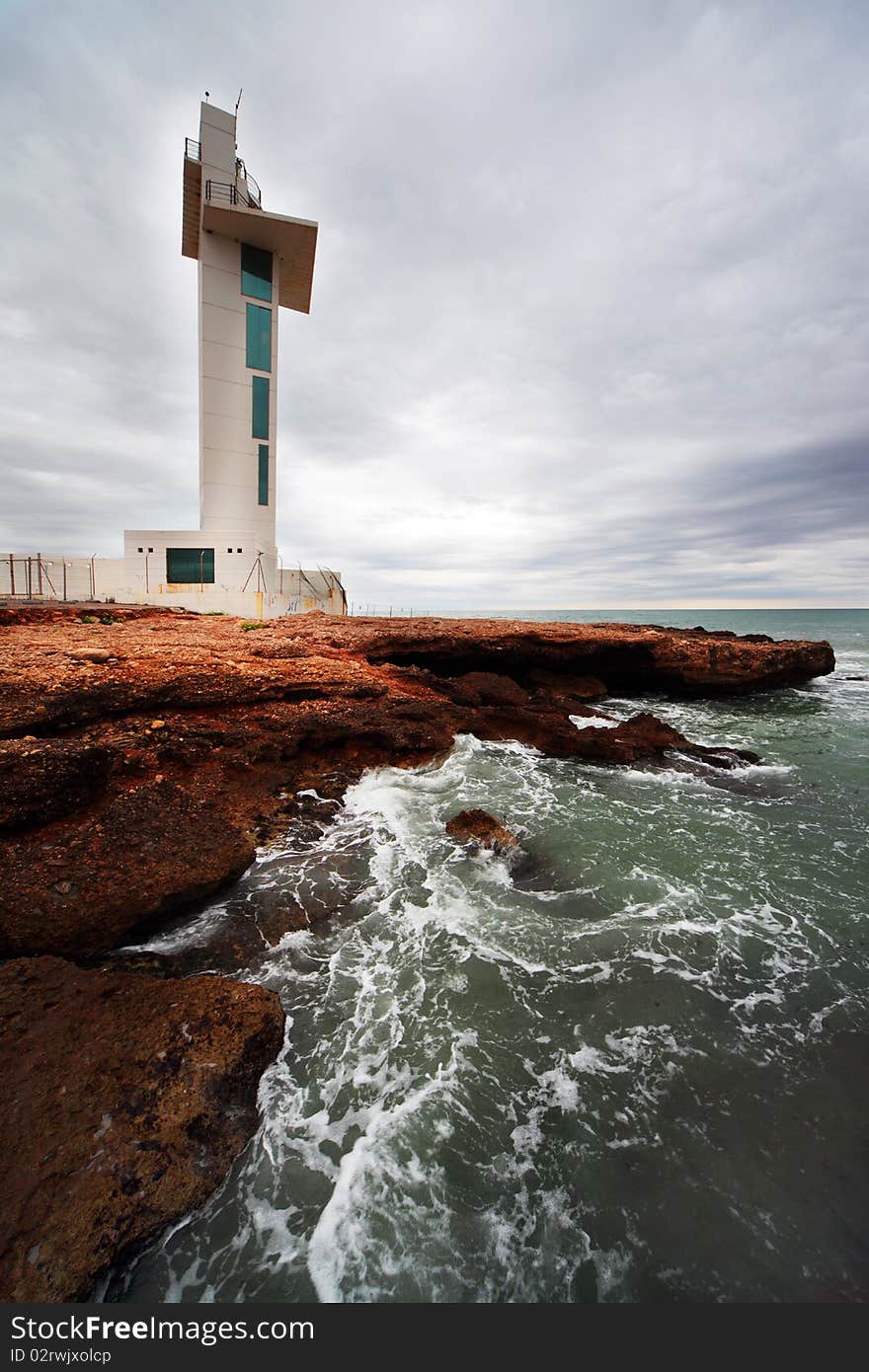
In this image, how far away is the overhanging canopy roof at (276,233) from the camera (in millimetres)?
24109

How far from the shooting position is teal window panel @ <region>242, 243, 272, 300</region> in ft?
83.5

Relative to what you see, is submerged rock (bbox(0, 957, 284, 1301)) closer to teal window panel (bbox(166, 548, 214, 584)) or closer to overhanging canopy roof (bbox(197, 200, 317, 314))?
teal window panel (bbox(166, 548, 214, 584))

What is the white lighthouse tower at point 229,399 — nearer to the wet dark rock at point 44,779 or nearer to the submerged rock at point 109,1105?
the wet dark rock at point 44,779

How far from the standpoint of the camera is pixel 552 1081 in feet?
12.3

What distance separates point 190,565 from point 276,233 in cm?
1779

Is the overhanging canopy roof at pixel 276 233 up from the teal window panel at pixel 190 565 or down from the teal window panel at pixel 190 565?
up

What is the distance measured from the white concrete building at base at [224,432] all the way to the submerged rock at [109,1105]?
76.4 feet

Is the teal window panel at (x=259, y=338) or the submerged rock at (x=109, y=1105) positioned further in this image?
the teal window panel at (x=259, y=338)

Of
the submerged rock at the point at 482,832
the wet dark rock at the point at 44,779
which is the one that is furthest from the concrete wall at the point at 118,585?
the submerged rock at the point at 482,832

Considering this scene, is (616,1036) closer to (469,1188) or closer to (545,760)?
(469,1188)

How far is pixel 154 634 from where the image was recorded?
11.3m

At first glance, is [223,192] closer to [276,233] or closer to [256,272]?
[276,233]

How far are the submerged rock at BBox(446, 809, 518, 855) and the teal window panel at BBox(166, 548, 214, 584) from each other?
75.1 feet

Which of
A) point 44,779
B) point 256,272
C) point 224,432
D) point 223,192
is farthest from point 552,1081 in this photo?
point 223,192
